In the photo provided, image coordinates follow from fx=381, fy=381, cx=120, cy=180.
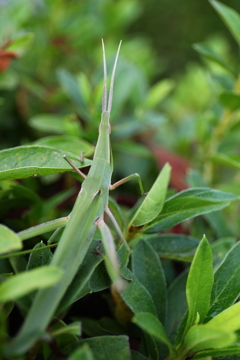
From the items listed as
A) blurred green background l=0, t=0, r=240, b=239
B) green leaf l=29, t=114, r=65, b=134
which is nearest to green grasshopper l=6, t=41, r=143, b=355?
blurred green background l=0, t=0, r=240, b=239

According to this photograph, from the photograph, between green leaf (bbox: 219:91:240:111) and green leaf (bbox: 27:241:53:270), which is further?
green leaf (bbox: 219:91:240:111)

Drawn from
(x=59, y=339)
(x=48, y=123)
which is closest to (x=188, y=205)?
(x=59, y=339)

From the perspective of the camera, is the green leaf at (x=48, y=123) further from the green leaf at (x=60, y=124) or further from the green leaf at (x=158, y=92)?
the green leaf at (x=158, y=92)

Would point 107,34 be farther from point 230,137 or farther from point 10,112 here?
point 230,137

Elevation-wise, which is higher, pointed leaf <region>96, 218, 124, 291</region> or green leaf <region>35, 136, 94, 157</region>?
green leaf <region>35, 136, 94, 157</region>

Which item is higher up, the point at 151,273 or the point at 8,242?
the point at 8,242

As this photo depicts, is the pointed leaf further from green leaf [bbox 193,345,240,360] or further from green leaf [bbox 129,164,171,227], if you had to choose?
green leaf [bbox 193,345,240,360]

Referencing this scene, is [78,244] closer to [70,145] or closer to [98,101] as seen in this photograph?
[70,145]
